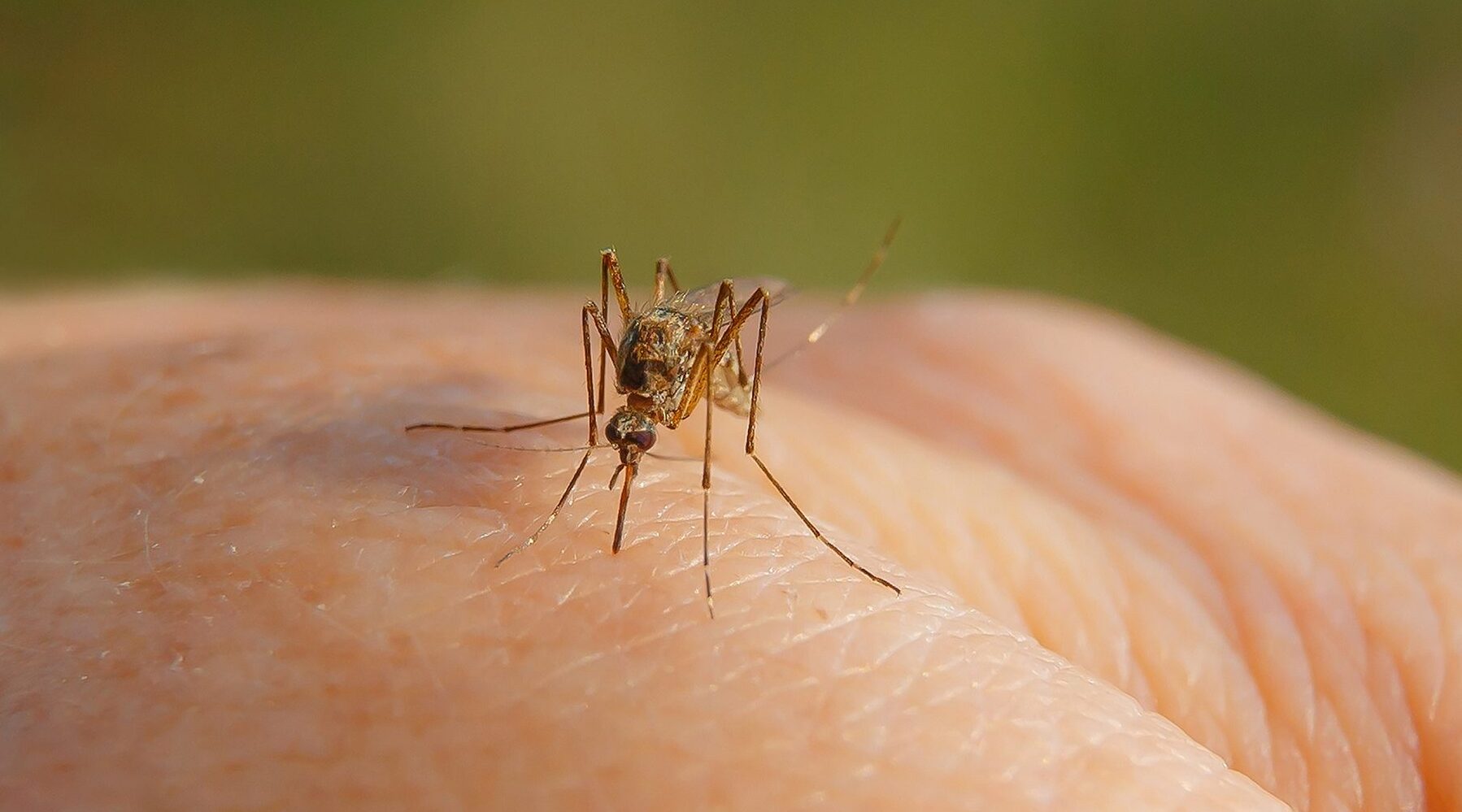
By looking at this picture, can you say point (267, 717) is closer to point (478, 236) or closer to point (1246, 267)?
point (478, 236)

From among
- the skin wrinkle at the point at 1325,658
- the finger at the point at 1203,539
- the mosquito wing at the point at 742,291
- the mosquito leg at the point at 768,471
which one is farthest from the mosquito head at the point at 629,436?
the skin wrinkle at the point at 1325,658

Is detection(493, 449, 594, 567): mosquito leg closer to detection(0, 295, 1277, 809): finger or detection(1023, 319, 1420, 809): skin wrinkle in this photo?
detection(0, 295, 1277, 809): finger

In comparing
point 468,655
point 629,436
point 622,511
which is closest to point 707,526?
point 622,511

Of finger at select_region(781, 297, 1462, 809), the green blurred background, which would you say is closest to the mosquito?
finger at select_region(781, 297, 1462, 809)

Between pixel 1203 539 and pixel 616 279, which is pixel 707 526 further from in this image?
pixel 1203 539

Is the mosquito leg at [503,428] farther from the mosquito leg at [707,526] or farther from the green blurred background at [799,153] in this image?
the green blurred background at [799,153]

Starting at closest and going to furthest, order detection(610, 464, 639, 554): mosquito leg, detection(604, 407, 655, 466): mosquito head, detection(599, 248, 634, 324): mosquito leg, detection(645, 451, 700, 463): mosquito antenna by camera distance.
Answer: detection(610, 464, 639, 554): mosquito leg < detection(604, 407, 655, 466): mosquito head < detection(645, 451, 700, 463): mosquito antenna < detection(599, 248, 634, 324): mosquito leg
